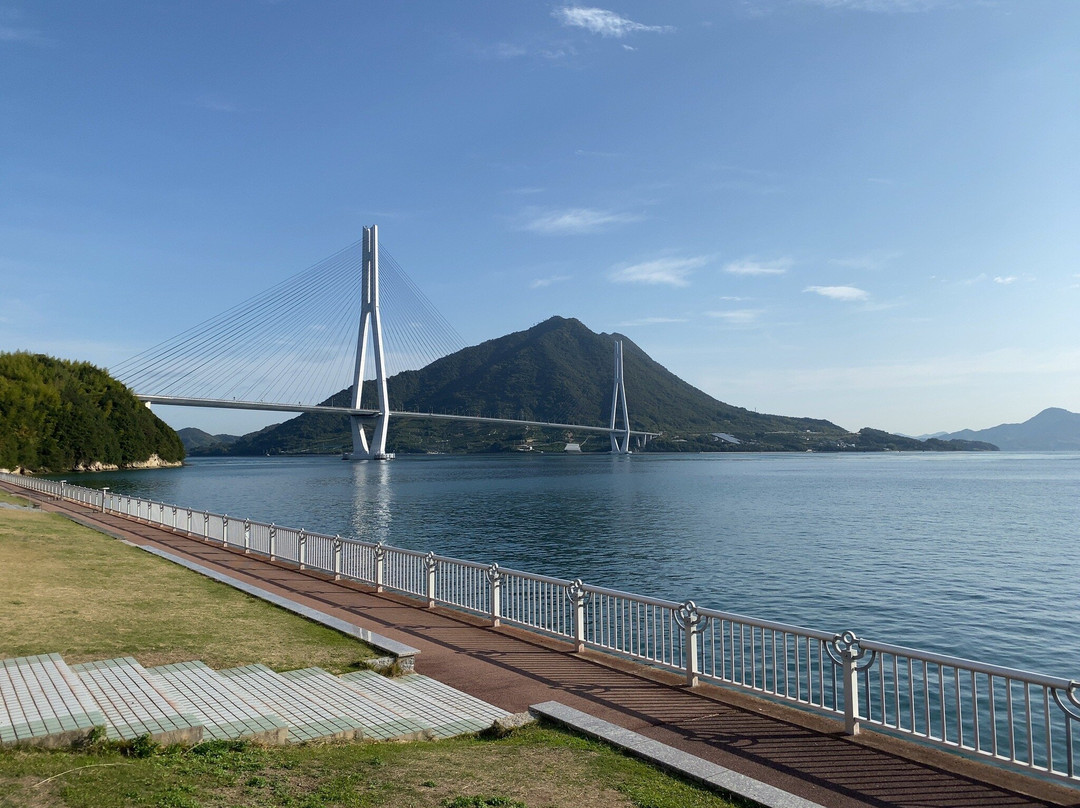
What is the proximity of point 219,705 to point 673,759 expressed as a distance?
3931 mm

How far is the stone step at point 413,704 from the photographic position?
6852 millimetres

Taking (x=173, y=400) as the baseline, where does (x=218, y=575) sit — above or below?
below

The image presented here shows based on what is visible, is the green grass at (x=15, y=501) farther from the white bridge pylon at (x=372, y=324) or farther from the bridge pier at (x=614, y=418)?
the bridge pier at (x=614, y=418)

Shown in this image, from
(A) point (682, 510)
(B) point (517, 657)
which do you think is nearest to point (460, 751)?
(B) point (517, 657)

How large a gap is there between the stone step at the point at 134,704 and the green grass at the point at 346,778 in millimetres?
223

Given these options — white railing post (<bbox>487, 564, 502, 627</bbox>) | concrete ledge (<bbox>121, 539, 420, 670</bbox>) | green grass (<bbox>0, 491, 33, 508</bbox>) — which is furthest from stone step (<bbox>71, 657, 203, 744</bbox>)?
green grass (<bbox>0, 491, 33, 508</bbox>)

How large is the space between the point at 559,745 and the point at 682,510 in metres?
40.8

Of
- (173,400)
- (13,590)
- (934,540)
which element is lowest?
(934,540)

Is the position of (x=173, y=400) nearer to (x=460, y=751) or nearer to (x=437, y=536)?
(x=437, y=536)

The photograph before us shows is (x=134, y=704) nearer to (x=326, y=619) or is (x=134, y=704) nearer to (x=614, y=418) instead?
(x=326, y=619)

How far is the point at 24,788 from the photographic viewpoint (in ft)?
15.4

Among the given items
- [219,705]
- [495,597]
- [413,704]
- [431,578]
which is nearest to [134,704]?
[219,705]

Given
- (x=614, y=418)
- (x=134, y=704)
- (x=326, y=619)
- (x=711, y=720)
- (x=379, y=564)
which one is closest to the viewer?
(x=134, y=704)

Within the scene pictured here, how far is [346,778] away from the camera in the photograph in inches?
211
